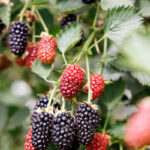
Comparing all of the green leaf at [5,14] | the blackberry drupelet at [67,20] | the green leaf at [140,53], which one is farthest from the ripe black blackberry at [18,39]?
the green leaf at [140,53]

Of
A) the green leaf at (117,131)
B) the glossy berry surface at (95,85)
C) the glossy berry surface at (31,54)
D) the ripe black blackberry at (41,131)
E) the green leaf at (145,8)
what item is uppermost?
the green leaf at (145,8)

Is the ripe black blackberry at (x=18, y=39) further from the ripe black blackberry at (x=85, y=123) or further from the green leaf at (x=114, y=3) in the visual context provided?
the ripe black blackberry at (x=85, y=123)

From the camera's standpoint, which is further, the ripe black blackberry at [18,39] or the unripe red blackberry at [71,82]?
the ripe black blackberry at [18,39]

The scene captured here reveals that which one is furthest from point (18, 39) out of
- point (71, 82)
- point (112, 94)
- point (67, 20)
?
point (112, 94)

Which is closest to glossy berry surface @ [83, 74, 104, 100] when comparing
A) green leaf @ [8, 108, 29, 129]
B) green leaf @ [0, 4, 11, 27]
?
green leaf @ [0, 4, 11, 27]

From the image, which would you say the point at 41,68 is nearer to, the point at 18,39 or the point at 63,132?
the point at 18,39

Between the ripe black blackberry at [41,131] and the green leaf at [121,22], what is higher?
the green leaf at [121,22]

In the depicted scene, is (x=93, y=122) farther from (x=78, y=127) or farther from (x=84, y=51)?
(x=84, y=51)

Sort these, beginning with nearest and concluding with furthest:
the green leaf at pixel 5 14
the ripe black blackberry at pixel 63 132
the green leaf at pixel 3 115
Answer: the ripe black blackberry at pixel 63 132
the green leaf at pixel 5 14
the green leaf at pixel 3 115
